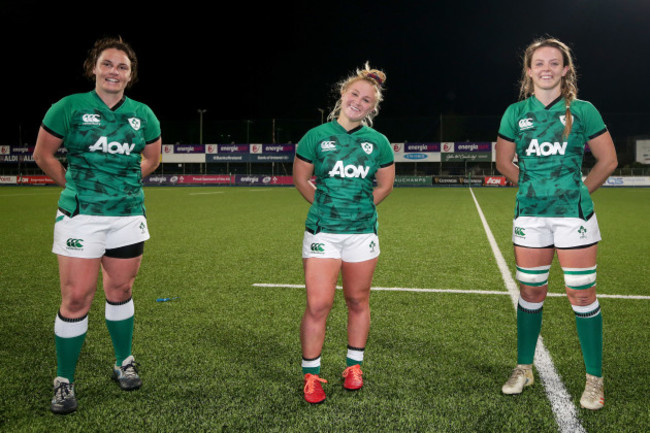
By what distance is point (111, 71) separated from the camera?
2.98 meters

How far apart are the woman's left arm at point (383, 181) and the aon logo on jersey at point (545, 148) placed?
83 centimetres

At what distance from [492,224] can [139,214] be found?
1085 centimetres

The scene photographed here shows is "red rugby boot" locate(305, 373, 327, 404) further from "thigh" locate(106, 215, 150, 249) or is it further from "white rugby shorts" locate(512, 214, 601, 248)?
"white rugby shorts" locate(512, 214, 601, 248)

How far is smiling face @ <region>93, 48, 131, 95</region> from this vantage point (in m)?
2.97

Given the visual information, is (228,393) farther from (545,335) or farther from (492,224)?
(492,224)

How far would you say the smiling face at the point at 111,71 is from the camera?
297cm

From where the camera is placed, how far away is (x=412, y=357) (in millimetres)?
3789

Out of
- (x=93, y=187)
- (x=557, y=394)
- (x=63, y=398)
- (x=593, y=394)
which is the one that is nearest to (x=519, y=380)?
(x=557, y=394)

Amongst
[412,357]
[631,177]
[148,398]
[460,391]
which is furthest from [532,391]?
[631,177]

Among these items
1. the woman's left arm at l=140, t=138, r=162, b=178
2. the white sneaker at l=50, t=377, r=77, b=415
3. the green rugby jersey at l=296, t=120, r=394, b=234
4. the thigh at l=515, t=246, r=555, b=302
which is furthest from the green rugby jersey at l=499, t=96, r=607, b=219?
the white sneaker at l=50, t=377, r=77, b=415

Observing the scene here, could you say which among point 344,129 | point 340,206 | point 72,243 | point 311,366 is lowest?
point 311,366

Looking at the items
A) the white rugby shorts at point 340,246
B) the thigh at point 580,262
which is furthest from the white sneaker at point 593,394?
the white rugby shorts at point 340,246

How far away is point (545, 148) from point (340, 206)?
1.25 metres

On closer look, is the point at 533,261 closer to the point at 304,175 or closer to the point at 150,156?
the point at 304,175
